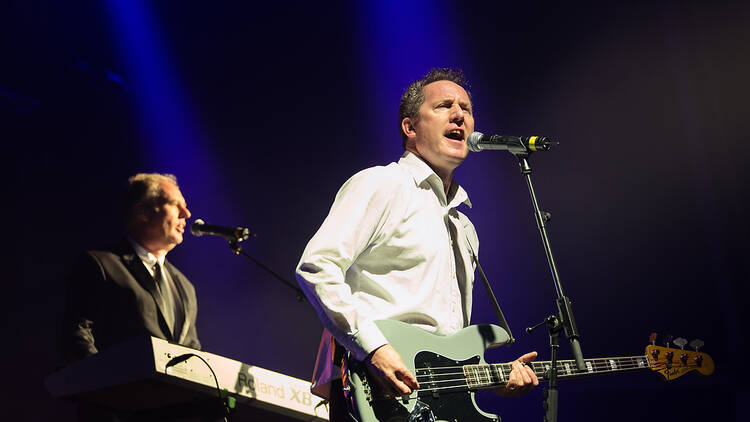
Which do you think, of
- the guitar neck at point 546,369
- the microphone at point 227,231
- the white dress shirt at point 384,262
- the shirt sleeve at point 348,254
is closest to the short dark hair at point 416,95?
the white dress shirt at point 384,262

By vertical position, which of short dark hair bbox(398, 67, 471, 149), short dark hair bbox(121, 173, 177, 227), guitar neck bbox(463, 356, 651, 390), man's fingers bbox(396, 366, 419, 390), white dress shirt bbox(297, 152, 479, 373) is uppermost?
short dark hair bbox(398, 67, 471, 149)

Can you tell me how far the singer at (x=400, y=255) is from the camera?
7.12ft

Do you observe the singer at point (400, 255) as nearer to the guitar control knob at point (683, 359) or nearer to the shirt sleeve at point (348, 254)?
the shirt sleeve at point (348, 254)

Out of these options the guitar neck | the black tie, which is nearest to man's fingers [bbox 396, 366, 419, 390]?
the guitar neck

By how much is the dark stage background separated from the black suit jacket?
1026mm

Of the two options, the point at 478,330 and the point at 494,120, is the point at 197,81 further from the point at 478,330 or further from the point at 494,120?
the point at 478,330

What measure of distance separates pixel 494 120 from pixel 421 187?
8.82ft

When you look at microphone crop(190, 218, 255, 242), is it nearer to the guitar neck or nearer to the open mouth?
the open mouth

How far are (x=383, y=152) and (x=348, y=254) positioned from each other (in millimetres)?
3206

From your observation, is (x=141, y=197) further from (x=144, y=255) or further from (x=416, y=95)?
(x=416, y=95)

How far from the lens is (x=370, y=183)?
8.42ft

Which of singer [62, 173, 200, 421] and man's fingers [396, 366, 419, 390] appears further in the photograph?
singer [62, 173, 200, 421]

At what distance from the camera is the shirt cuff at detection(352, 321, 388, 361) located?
2049 mm

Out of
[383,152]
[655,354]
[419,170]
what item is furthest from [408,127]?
[383,152]
